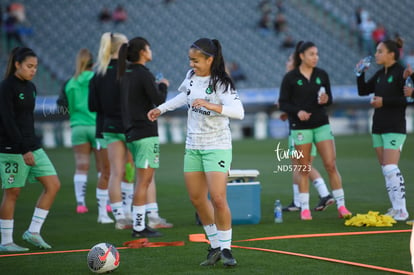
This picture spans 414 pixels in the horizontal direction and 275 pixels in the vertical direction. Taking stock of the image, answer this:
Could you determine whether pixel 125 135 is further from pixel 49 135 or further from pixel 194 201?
pixel 49 135

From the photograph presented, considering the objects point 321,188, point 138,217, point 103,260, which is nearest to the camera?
point 103,260

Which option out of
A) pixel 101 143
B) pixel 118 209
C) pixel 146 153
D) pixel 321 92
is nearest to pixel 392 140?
pixel 321 92

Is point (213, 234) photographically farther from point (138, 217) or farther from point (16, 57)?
point (16, 57)

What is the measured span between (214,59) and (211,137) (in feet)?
2.35

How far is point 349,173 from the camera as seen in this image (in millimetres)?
16438

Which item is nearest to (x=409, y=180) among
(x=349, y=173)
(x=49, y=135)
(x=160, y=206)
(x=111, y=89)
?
(x=349, y=173)

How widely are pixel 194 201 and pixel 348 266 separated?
4.98 ft

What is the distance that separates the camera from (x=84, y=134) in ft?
38.2

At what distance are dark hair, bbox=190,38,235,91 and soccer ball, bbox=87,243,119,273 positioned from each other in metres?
1.75

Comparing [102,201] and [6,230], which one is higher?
[102,201]

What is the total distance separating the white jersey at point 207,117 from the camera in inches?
279

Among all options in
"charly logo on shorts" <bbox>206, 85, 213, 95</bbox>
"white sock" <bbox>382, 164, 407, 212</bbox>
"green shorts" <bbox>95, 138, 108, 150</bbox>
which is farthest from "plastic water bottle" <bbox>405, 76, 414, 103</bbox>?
"green shorts" <bbox>95, 138, 108, 150</bbox>

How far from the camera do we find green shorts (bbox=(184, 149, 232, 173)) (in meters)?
7.08

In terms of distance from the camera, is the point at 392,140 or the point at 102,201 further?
the point at 102,201
